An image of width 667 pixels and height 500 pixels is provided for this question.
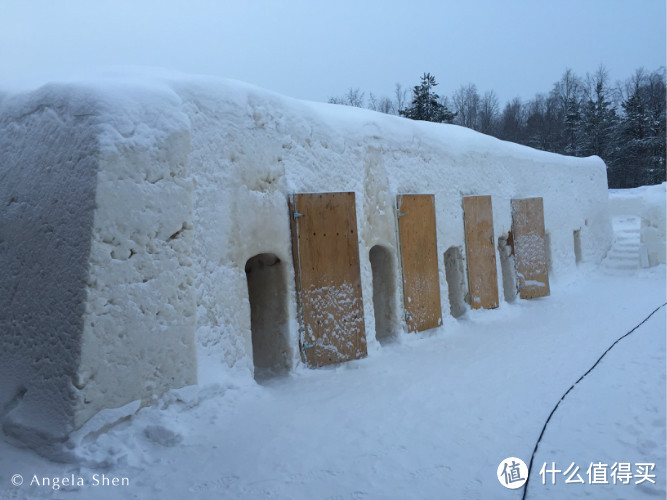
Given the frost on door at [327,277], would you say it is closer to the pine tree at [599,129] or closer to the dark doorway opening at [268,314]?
the dark doorway opening at [268,314]

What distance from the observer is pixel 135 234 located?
4102 millimetres

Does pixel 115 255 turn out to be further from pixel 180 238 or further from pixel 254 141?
pixel 254 141

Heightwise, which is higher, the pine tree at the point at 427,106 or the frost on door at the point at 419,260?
the pine tree at the point at 427,106

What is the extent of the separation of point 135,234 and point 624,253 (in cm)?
1328

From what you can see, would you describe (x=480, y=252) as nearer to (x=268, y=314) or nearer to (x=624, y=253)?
(x=268, y=314)

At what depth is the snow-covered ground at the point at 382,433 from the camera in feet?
11.2

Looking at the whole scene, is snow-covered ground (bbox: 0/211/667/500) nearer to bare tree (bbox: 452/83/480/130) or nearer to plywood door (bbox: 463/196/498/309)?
plywood door (bbox: 463/196/498/309)

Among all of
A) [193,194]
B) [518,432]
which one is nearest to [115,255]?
[193,194]

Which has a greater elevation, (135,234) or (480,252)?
(135,234)

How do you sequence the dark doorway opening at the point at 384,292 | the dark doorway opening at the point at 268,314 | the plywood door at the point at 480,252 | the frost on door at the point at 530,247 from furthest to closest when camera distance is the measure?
1. the frost on door at the point at 530,247
2. the plywood door at the point at 480,252
3. the dark doorway opening at the point at 384,292
4. the dark doorway opening at the point at 268,314

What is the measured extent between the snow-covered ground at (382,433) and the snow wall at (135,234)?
32cm

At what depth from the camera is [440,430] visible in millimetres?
4293

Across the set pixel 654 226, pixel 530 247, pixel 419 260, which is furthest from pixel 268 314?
pixel 654 226

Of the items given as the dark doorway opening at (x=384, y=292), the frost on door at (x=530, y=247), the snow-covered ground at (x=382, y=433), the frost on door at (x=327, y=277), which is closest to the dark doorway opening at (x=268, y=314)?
the frost on door at (x=327, y=277)
